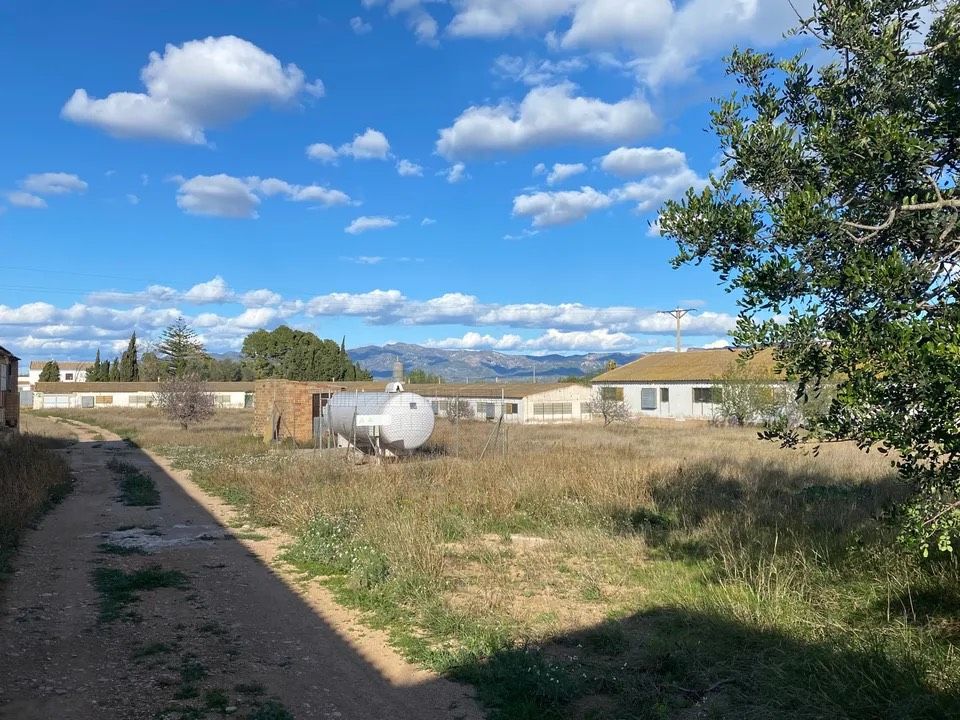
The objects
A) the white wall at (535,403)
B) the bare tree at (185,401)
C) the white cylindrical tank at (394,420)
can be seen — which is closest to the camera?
the white cylindrical tank at (394,420)

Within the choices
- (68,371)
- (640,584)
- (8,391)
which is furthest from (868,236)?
(68,371)

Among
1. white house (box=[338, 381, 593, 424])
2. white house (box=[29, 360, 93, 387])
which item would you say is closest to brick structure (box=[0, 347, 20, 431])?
white house (box=[338, 381, 593, 424])

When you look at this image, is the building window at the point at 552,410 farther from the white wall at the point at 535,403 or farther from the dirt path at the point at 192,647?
the dirt path at the point at 192,647

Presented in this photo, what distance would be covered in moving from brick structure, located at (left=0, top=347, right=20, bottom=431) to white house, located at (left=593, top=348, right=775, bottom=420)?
3436 cm

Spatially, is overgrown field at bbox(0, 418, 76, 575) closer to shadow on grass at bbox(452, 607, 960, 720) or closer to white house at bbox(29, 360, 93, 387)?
shadow on grass at bbox(452, 607, 960, 720)

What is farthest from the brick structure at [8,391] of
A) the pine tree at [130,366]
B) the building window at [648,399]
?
the pine tree at [130,366]

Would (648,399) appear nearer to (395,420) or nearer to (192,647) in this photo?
(395,420)

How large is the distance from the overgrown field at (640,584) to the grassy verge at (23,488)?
351 centimetres

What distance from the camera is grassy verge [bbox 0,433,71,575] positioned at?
10742 millimetres

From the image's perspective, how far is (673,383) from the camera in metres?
48.2

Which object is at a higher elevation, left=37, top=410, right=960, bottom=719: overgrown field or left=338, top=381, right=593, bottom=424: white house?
left=338, top=381, right=593, bottom=424: white house

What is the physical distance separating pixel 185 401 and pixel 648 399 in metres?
29.4

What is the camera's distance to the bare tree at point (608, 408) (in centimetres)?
4625

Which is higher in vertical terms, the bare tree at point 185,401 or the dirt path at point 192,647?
the bare tree at point 185,401
